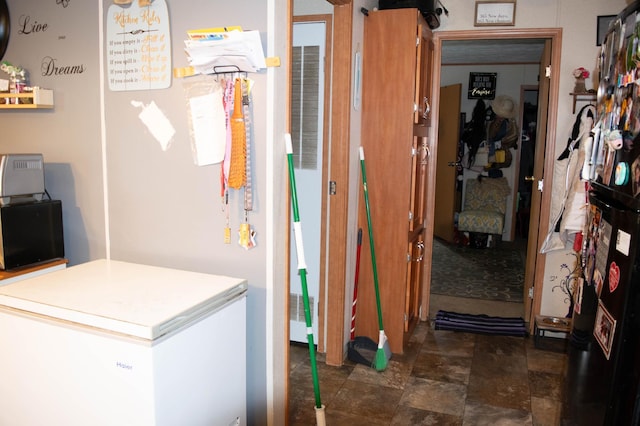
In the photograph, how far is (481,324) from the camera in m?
3.68

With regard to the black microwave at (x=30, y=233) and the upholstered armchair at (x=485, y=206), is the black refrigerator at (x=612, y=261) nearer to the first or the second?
the black microwave at (x=30, y=233)

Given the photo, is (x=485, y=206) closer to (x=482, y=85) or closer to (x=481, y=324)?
(x=482, y=85)

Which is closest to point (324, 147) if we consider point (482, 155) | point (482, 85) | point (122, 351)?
point (122, 351)

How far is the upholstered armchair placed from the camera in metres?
6.50

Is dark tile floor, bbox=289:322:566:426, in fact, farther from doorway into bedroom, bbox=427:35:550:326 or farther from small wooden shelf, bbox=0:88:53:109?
small wooden shelf, bbox=0:88:53:109

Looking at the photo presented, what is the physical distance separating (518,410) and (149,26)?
8.39 feet

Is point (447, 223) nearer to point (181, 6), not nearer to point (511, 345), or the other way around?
point (511, 345)

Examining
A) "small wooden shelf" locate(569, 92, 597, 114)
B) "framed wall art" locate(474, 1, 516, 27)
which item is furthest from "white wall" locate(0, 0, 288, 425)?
"small wooden shelf" locate(569, 92, 597, 114)

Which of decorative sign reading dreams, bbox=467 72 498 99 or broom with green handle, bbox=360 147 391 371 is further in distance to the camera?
decorative sign reading dreams, bbox=467 72 498 99

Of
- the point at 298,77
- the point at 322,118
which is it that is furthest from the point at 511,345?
the point at 298,77

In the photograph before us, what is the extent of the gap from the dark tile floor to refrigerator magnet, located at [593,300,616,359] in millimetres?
1092

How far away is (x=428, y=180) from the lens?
3.81m

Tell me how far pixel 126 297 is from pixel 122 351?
0.26 m

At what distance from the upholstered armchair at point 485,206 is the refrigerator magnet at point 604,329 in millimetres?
5025
